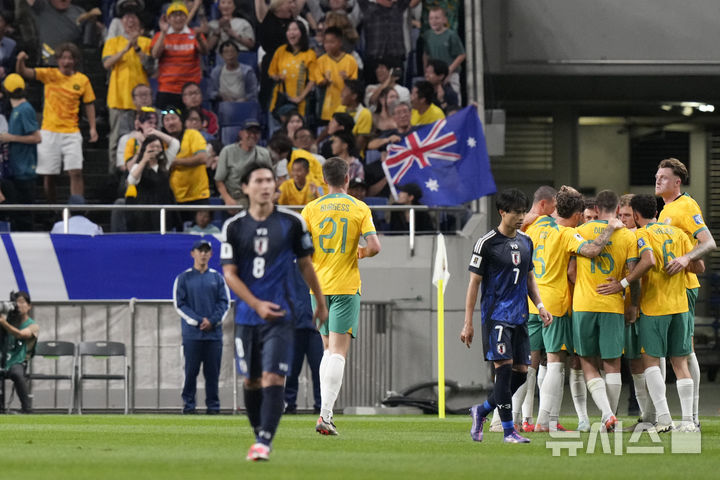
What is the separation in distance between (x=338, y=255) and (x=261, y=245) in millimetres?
3160

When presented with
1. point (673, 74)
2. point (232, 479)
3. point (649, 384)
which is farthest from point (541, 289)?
point (673, 74)

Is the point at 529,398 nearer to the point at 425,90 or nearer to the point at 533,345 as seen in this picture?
the point at 533,345

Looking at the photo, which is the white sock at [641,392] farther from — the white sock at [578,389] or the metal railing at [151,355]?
the metal railing at [151,355]

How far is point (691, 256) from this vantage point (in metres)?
12.2

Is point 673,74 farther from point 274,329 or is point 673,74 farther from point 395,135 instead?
point 274,329

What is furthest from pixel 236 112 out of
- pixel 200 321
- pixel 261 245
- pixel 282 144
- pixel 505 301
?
pixel 261 245

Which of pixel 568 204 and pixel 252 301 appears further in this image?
pixel 568 204

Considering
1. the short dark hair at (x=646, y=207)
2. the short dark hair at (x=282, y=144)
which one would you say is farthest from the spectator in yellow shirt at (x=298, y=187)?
the short dark hair at (x=646, y=207)

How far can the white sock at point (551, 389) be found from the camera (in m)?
12.8

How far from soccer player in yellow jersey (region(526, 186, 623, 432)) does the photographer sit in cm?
906

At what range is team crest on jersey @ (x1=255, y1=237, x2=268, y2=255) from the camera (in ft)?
29.5

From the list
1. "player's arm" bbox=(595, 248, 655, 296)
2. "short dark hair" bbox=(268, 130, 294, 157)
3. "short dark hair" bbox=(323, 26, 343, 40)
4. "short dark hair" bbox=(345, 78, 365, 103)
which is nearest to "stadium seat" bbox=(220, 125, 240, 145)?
"short dark hair" bbox=(268, 130, 294, 157)

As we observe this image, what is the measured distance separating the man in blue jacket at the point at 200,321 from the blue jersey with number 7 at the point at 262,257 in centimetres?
1006

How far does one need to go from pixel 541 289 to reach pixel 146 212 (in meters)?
9.67
